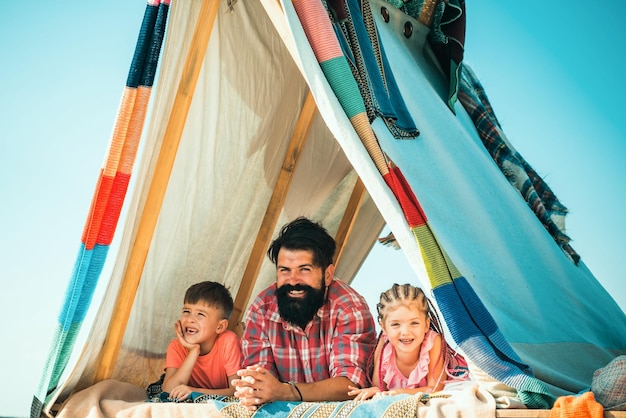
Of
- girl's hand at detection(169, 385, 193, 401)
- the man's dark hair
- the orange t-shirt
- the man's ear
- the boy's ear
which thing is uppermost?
the man's dark hair

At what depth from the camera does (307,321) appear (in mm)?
3455

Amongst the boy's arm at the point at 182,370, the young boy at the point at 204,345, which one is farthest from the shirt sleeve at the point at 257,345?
the boy's arm at the point at 182,370

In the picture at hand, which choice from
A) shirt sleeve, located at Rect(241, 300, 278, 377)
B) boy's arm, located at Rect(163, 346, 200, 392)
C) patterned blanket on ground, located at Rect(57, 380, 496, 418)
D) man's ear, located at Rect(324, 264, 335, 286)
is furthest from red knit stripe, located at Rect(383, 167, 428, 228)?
boy's arm, located at Rect(163, 346, 200, 392)

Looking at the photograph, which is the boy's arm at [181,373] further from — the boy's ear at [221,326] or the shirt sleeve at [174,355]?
the boy's ear at [221,326]

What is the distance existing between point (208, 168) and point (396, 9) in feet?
3.96

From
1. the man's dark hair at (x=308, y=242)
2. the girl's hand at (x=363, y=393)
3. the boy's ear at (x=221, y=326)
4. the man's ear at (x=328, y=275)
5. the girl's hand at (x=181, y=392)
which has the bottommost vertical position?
the girl's hand at (x=181, y=392)

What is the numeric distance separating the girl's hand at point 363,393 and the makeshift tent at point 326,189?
1.80 feet

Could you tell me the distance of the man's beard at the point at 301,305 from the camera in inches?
136

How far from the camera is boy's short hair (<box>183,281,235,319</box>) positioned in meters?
3.68

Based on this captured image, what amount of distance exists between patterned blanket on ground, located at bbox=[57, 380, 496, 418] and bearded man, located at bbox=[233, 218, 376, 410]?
386 mm

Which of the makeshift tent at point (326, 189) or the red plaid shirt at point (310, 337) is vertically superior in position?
the makeshift tent at point (326, 189)

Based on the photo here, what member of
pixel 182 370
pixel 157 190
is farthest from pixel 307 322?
pixel 157 190

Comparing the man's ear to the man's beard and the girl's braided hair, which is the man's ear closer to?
the man's beard

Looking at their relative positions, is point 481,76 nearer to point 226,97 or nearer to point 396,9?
point 396,9
